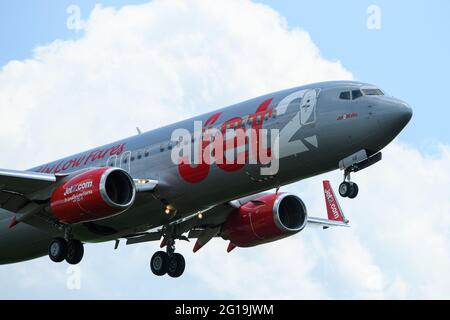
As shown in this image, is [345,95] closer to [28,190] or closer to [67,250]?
[67,250]

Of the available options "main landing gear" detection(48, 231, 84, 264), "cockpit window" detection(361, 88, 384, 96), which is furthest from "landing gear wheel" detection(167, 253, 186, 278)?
"cockpit window" detection(361, 88, 384, 96)

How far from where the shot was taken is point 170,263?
40.0 metres

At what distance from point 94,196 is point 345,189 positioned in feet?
26.7

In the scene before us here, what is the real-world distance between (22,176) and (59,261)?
3.45 metres

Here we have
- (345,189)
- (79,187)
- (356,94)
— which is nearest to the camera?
(345,189)

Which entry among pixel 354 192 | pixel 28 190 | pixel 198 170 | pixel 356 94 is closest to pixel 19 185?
pixel 28 190

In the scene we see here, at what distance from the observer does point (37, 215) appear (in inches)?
1474

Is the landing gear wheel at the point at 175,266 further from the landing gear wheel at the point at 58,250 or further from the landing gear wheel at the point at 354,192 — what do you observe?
the landing gear wheel at the point at 354,192

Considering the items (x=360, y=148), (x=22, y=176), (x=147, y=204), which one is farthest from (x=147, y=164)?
(x=360, y=148)

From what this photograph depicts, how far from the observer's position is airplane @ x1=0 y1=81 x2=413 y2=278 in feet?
110

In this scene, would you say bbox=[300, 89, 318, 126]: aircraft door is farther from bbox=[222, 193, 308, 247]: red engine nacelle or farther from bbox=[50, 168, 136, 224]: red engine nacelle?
bbox=[222, 193, 308, 247]: red engine nacelle

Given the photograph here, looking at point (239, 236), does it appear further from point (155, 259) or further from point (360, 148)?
point (360, 148)

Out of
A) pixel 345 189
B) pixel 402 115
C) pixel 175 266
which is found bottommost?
pixel 175 266

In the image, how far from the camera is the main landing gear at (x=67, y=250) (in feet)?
122
